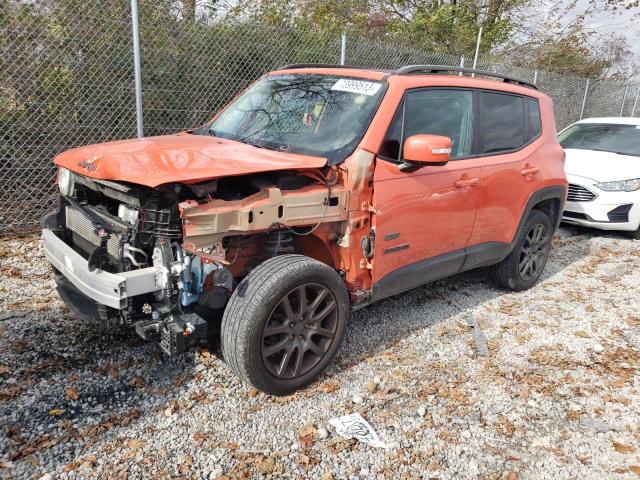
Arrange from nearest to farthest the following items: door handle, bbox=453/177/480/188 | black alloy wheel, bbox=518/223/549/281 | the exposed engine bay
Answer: the exposed engine bay < door handle, bbox=453/177/480/188 < black alloy wheel, bbox=518/223/549/281

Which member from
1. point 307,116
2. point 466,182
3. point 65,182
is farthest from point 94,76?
point 466,182

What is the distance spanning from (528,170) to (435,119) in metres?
1.32

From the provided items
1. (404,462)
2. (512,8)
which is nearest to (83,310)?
(404,462)

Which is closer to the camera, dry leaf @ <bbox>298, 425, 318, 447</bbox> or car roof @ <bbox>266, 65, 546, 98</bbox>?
dry leaf @ <bbox>298, 425, 318, 447</bbox>

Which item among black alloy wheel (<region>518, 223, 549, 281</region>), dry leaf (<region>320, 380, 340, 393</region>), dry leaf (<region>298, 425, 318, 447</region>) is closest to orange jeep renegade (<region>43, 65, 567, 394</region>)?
dry leaf (<region>320, 380, 340, 393</region>)

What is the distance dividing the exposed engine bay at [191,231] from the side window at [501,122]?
166cm

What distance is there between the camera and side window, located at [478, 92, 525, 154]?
4.15 meters

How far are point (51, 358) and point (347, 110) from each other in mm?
2554

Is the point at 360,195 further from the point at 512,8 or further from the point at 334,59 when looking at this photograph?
the point at 512,8

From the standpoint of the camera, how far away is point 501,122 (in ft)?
14.2

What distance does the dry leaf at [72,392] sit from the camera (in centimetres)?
296

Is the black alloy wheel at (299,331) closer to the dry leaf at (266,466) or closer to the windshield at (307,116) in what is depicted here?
the dry leaf at (266,466)

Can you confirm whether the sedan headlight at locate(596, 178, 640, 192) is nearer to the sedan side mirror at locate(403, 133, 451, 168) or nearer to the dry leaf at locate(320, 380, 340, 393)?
the sedan side mirror at locate(403, 133, 451, 168)

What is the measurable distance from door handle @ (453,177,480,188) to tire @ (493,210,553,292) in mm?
1137
